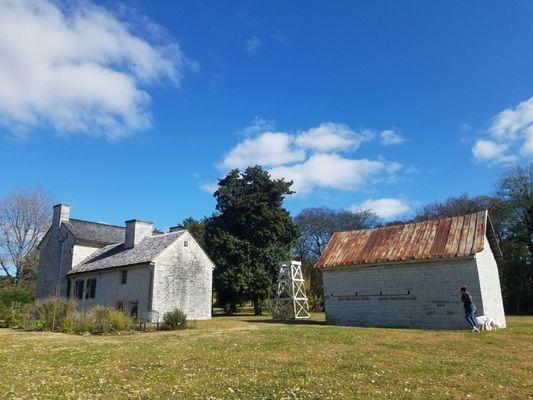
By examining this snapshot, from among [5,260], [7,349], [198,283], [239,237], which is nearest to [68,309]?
[7,349]

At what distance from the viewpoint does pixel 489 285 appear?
2161 cm

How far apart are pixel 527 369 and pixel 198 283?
25.4 metres

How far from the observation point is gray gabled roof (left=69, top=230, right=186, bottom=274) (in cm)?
3102

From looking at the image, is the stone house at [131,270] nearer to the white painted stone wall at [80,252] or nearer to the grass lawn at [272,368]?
the white painted stone wall at [80,252]

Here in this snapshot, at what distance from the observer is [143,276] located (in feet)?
99.3

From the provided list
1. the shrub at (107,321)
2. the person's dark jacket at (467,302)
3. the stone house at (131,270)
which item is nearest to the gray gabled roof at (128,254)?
the stone house at (131,270)

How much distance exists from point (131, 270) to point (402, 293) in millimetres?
18903

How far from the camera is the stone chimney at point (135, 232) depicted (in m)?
34.8

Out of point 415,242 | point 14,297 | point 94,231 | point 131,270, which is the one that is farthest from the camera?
point 94,231

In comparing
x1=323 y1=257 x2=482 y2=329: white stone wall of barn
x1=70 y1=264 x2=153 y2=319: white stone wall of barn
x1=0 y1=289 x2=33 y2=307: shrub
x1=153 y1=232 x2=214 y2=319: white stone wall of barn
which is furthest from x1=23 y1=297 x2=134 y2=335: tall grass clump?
x1=0 y1=289 x2=33 y2=307: shrub

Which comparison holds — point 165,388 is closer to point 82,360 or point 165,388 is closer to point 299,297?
point 82,360

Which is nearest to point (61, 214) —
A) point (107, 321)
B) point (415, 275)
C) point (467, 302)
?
point (107, 321)

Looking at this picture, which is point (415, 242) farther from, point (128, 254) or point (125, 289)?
point (128, 254)

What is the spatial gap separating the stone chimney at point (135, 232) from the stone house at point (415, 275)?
653 inches
